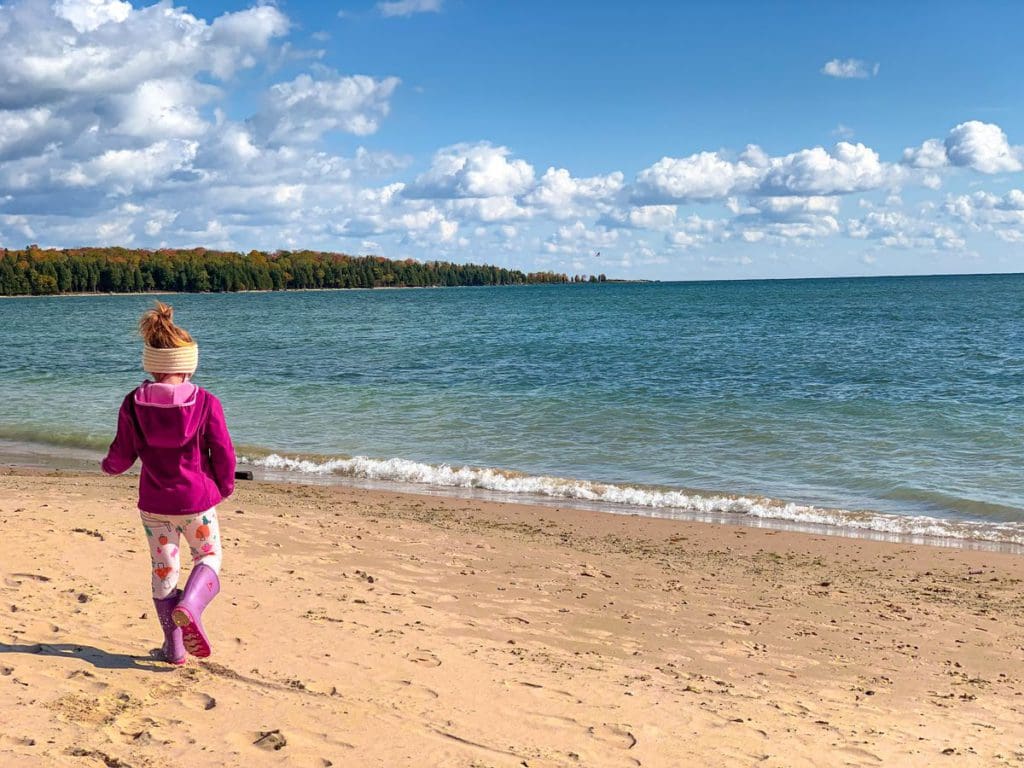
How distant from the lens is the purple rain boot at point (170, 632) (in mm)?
5094

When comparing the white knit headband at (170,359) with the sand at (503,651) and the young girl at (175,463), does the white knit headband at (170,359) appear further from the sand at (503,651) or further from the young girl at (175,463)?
the sand at (503,651)

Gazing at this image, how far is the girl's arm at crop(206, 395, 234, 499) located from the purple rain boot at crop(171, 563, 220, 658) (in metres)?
0.50

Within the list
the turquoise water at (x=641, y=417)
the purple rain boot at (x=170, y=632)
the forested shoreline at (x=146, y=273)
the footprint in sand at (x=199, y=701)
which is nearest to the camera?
the footprint in sand at (x=199, y=701)

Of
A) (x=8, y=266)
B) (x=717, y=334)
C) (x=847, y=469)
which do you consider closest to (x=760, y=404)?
(x=847, y=469)

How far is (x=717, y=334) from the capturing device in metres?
50.0

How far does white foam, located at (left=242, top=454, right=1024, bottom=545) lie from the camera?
11.2 m

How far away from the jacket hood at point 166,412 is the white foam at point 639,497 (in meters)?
8.84

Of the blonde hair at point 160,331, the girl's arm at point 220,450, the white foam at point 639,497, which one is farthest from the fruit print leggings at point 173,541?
the white foam at point 639,497

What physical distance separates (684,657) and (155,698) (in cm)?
353

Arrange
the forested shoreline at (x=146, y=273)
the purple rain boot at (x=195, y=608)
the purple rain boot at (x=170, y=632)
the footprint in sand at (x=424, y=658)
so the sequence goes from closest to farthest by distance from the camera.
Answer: the purple rain boot at (x=195, y=608) < the purple rain boot at (x=170, y=632) < the footprint in sand at (x=424, y=658) < the forested shoreline at (x=146, y=273)

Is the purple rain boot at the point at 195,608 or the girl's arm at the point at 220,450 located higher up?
the girl's arm at the point at 220,450

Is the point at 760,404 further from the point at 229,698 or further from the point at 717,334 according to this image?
the point at 717,334

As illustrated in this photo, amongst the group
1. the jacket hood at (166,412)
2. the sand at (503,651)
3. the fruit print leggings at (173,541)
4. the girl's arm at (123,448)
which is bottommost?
the sand at (503,651)

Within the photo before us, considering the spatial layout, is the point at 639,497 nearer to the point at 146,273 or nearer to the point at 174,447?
the point at 174,447
